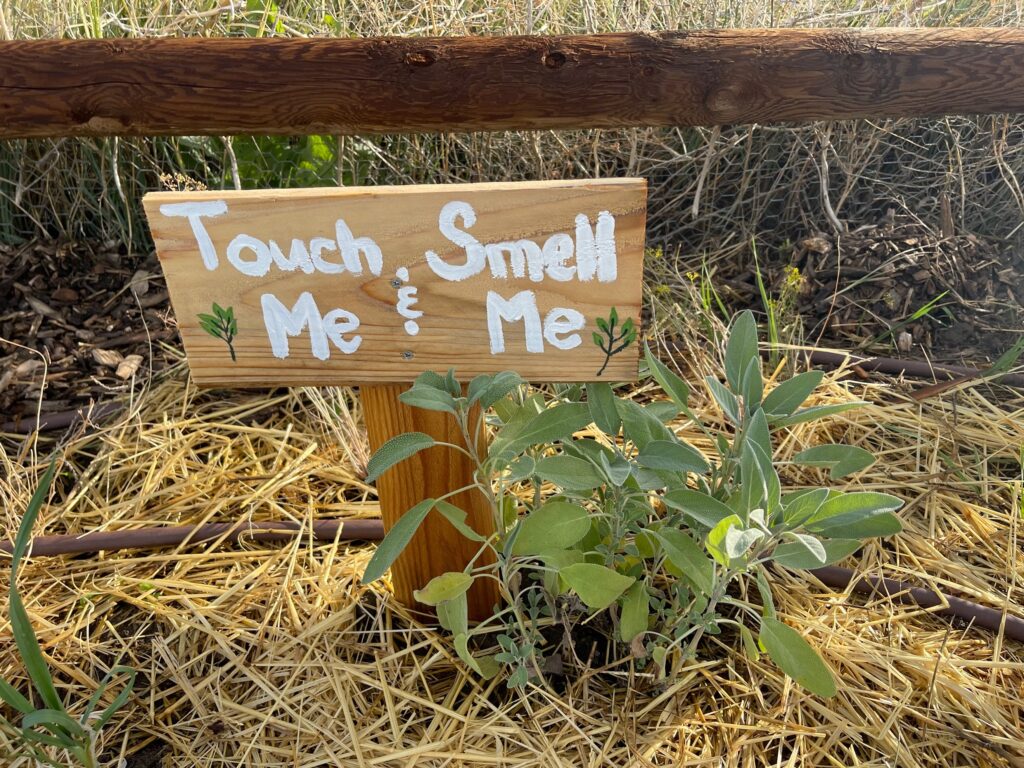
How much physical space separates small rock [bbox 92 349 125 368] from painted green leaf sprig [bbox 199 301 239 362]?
3.21 feet

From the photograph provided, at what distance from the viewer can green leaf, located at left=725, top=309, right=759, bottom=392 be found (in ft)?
3.20

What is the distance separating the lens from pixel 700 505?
2.93 ft

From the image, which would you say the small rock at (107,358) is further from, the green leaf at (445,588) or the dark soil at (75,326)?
the green leaf at (445,588)

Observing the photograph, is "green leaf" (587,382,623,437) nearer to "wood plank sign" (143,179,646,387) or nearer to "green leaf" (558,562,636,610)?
"wood plank sign" (143,179,646,387)

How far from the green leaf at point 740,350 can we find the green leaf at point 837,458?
0.42 ft

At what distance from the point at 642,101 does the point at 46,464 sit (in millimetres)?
1367

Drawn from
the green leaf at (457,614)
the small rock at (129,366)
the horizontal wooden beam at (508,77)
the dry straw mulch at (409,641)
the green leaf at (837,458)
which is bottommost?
the dry straw mulch at (409,641)

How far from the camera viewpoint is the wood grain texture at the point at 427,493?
1.06 meters

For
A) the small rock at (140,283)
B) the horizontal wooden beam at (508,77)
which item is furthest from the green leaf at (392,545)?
the small rock at (140,283)

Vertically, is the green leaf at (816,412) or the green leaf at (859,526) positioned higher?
the green leaf at (816,412)

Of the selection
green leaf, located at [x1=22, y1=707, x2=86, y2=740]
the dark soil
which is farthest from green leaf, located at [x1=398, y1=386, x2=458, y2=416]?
the dark soil

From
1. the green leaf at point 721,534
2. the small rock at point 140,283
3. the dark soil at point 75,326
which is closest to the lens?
the green leaf at point 721,534

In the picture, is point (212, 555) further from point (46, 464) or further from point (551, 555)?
point (551, 555)

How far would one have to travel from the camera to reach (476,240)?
91 cm
